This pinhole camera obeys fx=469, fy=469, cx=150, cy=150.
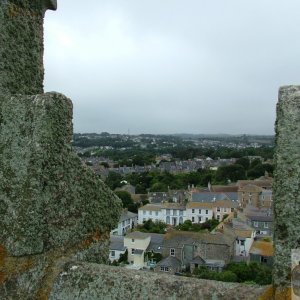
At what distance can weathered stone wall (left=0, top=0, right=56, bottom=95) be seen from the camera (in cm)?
285

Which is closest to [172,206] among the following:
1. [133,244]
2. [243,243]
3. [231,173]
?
[243,243]

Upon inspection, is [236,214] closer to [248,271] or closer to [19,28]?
[248,271]

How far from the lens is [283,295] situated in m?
1.80

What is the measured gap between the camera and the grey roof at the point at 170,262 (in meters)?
41.7

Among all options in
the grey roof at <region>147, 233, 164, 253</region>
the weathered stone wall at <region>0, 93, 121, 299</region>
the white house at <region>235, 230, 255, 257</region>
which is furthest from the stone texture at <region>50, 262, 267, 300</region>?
the white house at <region>235, 230, 255, 257</region>

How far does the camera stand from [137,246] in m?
47.6

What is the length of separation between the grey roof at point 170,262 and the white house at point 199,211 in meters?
25.3

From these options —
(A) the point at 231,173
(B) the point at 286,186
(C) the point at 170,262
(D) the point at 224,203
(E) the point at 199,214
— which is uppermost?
(B) the point at 286,186

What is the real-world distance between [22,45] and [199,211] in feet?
219

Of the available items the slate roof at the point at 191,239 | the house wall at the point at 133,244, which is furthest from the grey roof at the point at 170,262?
the house wall at the point at 133,244

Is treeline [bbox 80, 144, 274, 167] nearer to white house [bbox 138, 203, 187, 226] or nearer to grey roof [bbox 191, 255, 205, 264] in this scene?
white house [bbox 138, 203, 187, 226]

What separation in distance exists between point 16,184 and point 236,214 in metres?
61.3

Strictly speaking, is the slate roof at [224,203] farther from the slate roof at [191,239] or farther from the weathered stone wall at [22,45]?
the weathered stone wall at [22,45]

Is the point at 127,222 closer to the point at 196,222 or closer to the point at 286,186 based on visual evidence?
the point at 196,222
